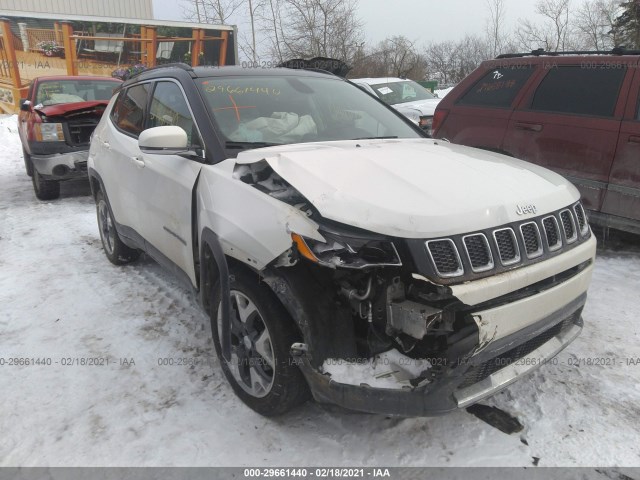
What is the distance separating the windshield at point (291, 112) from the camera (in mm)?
3045

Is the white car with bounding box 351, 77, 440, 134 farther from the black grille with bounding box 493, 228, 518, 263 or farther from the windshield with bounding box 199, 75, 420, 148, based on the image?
the black grille with bounding box 493, 228, 518, 263

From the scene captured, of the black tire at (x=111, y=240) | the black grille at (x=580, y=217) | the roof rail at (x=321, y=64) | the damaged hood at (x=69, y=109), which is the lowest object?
the black tire at (x=111, y=240)

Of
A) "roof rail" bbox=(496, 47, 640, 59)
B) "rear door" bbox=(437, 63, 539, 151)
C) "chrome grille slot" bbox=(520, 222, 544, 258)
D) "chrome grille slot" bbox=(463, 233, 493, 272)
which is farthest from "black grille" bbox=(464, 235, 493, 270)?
"roof rail" bbox=(496, 47, 640, 59)

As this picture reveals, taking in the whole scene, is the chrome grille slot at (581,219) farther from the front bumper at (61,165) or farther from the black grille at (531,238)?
the front bumper at (61,165)

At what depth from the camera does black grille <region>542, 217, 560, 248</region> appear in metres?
2.31

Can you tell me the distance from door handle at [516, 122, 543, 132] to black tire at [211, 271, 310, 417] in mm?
3830

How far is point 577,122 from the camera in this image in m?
4.78

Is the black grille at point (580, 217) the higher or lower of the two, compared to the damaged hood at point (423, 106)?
higher

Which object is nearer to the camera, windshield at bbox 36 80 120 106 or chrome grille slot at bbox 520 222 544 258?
chrome grille slot at bbox 520 222 544 258

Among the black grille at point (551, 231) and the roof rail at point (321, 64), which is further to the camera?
the roof rail at point (321, 64)

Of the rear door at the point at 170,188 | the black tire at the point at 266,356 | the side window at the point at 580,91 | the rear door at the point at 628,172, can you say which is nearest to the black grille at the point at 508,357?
the black tire at the point at 266,356

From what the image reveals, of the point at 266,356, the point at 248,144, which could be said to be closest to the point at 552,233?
the point at 266,356

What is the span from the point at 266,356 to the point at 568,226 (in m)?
1.61

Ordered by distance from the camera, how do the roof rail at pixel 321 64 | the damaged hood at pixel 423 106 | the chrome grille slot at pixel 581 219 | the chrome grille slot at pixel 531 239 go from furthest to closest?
the damaged hood at pixel 423 106
the roof rail at pixel 321 64
the chrome grille slot at pixel 581 219
the chrome grille slot at pixel 531 239
